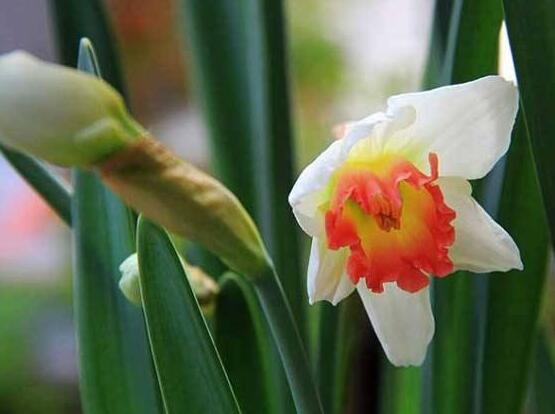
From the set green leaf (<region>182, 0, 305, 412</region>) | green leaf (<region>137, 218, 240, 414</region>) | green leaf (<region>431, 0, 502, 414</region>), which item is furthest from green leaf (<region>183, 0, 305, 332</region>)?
green leaf (<region>137, 218, 240, 414</region>)

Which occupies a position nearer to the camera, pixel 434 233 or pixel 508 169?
pixel 434 233

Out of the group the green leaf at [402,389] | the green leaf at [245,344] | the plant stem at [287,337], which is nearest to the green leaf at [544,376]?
the green leaf at [402,389]

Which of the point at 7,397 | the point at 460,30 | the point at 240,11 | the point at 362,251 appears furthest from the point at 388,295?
the point at 7,397

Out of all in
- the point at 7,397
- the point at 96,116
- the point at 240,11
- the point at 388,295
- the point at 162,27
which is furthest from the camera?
the point at 162,27

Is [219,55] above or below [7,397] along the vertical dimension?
above

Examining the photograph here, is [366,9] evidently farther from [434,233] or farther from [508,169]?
[434,233]

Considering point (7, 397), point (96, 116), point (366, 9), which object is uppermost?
point (96, 116)

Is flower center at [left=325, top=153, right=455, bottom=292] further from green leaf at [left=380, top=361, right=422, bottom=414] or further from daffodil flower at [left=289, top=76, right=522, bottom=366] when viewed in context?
green leaf at [left=380, top=361, right=422, bottom=414]
